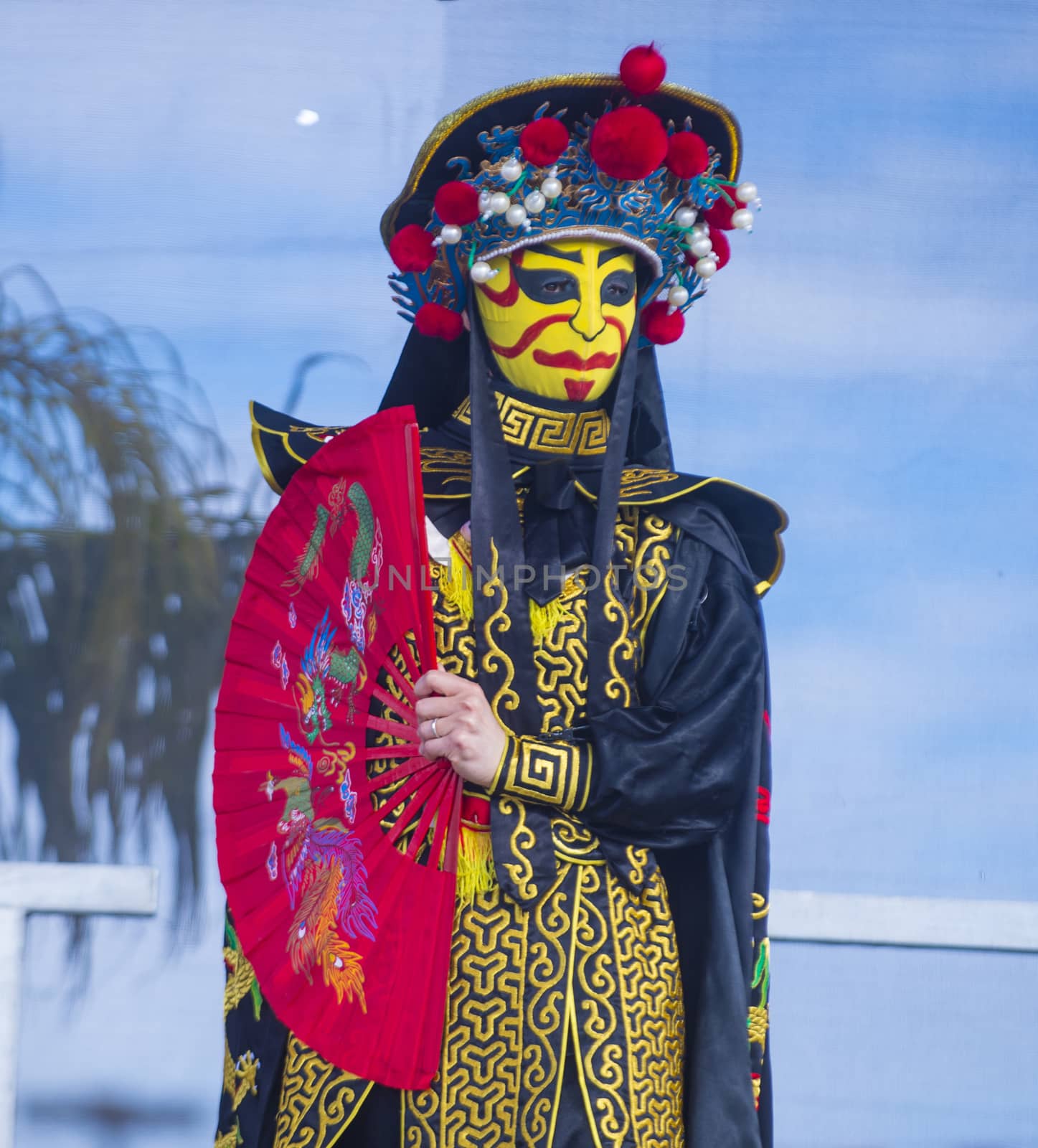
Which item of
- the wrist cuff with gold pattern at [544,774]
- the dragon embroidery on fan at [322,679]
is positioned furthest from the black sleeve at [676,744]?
the dragon embroidery on fan at [322,679]

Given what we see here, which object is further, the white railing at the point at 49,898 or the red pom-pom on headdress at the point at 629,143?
the white railing at the point at 49,898

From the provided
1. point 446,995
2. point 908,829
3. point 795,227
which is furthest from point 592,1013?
point 795,227

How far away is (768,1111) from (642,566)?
0.76 metres

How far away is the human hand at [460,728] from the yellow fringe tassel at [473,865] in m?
0.08

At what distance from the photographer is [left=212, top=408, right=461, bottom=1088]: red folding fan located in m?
1.86

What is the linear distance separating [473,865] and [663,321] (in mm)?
816

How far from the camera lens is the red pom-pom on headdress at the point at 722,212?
216cm

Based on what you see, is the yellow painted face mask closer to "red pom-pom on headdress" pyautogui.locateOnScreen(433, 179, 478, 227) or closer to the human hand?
"red pom-pom on headdress" pyautogui.locateOnScreen(433, 179, 478, 227)

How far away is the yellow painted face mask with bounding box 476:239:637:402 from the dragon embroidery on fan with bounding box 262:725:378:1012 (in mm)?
584

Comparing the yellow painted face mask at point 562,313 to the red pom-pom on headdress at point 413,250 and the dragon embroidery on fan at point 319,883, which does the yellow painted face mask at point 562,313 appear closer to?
the red pom-pom on headdress at point 413,250

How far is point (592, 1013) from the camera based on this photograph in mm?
1870

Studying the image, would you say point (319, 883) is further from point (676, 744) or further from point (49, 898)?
point (49, 898)

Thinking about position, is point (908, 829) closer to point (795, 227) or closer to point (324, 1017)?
point (795, 227)

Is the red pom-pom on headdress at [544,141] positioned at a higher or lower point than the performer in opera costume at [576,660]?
higher
